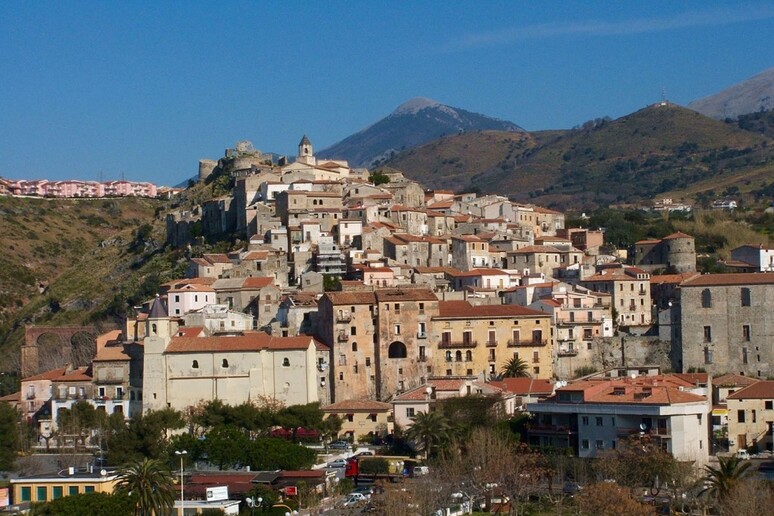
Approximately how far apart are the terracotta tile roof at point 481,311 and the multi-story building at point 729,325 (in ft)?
23.8

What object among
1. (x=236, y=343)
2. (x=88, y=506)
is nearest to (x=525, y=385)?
(x=236, y=343)

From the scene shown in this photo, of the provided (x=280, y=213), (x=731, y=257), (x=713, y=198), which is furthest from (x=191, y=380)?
(x=713, y=198)

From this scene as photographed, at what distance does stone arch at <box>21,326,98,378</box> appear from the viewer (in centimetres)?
8356

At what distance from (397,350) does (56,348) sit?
90.8 feet

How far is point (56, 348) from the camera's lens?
8688 cm

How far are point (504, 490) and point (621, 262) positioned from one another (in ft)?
134

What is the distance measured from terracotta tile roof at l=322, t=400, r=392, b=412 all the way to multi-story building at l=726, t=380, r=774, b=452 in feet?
50.4

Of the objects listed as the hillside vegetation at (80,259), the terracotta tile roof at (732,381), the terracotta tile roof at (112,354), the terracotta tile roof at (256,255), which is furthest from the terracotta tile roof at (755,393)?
the hillside vegetation at (80,259)

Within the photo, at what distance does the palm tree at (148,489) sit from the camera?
1777 inches

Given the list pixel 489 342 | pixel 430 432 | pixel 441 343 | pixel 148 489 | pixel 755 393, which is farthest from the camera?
pixel 489 342

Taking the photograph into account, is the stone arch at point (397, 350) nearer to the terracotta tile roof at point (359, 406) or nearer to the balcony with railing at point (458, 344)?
the balcony with railing at point (458, 344)

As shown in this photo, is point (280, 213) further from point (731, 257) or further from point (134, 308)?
point (731, 257)

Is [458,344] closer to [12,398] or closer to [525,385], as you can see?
[525,385]

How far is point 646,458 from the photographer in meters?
50.6
